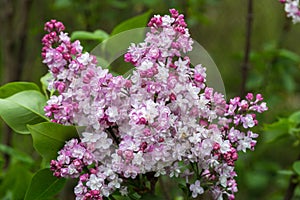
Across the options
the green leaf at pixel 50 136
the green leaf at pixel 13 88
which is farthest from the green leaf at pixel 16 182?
the green leaf at pixel 50 136

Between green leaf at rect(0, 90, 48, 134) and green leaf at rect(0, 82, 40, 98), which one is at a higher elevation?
green leaf at rect(0, 82, 40, 98)

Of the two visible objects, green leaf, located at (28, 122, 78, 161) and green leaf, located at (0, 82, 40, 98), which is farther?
green leaf, located at (0, 82, 40, 98)

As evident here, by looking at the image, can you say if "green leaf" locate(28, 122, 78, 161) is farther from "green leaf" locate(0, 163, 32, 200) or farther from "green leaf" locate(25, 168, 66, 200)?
"green leaf" locate(0, 163, 32, 200)

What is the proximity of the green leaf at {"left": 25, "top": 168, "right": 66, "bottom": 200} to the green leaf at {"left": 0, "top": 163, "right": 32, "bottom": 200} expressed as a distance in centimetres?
→ 37

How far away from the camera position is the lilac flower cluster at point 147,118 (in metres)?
0.70

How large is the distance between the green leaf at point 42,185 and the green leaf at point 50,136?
0.06 m

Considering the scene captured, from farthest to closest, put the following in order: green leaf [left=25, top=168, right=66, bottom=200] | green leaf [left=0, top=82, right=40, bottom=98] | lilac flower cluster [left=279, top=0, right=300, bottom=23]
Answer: lilac flower cluster [left=279, top=0, right=300, bottom=23]
green leaf [left=0, top=82, right=40, bottom=98]
green leaf [left=25, top=168, right=66, bottom=200]

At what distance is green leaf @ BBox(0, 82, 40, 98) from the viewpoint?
38.2 inches

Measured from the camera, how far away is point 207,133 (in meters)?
0.72

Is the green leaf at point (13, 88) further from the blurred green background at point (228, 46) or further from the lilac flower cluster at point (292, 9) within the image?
the lilac flower cluster at point (292, 9)

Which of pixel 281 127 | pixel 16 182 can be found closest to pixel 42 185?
pixel 16 182

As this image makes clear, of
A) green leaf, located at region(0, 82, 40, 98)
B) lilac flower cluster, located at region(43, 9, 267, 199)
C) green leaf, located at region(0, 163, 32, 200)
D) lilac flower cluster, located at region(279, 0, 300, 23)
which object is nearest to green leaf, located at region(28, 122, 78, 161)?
lilac flower cluster, located at region(43, 9, 267, 199)

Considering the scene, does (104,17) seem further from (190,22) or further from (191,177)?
(191,177)

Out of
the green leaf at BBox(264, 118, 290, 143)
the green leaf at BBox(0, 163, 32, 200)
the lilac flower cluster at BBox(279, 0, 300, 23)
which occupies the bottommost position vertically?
the green leaf at BBox(0, 163, 32, 200)
